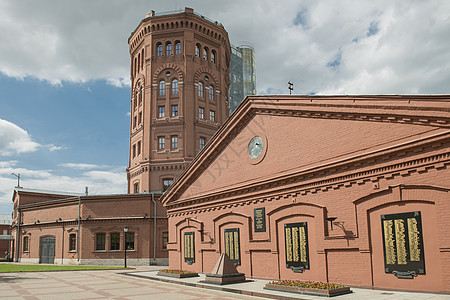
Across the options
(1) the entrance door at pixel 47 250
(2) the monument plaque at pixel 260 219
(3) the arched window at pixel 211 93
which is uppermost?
(3) the arched window at pixel 211 93

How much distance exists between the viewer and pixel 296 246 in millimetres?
17719

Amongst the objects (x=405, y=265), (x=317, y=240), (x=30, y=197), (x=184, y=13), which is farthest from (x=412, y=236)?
(x=30, y=197)

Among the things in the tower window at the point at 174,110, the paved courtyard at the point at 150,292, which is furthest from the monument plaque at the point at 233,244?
the tower window at the point at 174,110

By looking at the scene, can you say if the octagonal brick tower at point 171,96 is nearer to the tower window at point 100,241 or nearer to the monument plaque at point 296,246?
the tower window at point 100,241

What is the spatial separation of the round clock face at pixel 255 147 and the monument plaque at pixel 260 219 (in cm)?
282

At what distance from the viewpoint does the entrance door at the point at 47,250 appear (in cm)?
4072

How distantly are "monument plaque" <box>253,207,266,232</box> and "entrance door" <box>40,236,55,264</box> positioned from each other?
94.5 ft

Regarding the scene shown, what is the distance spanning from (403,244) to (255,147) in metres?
9.30

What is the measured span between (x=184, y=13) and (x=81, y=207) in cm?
2430

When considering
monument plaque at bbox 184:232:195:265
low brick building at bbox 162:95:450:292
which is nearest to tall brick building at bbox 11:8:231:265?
monument plaque at bbox 184:232:195:265

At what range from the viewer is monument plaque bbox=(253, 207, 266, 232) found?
19641mm

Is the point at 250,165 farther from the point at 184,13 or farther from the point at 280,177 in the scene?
the point at 184,13

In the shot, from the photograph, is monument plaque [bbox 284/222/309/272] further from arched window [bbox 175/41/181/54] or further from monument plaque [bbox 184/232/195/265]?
arched window [bbox 175/41/181/54]

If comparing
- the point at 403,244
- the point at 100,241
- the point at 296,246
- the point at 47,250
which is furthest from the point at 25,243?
the point at 403,244
